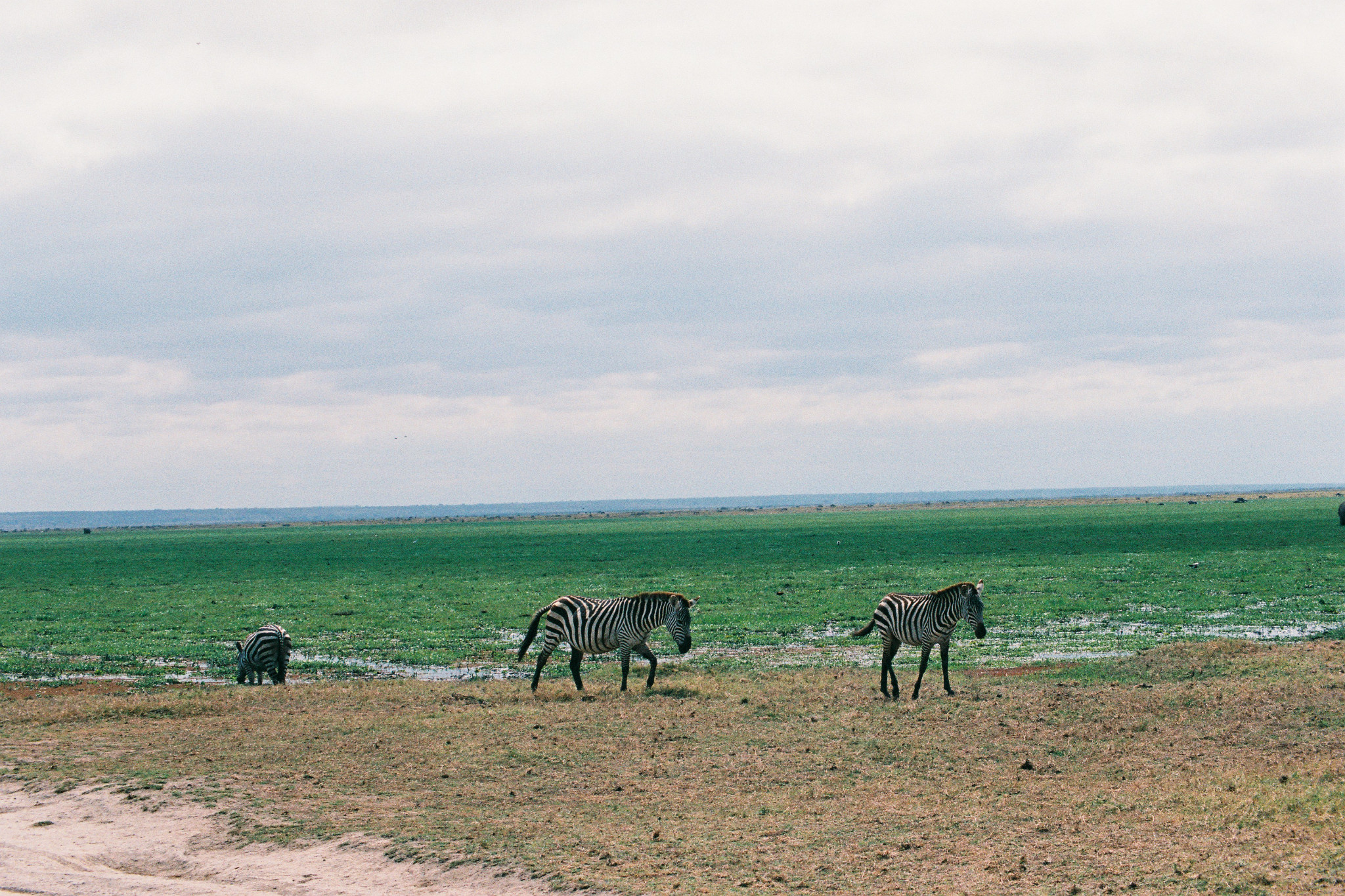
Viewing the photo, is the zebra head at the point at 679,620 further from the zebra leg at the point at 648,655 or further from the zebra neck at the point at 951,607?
the zebra neck at the point at 951,607

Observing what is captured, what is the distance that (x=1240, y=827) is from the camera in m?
10.5

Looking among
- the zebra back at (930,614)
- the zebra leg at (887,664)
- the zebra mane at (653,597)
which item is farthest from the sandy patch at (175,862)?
the zebra back at (930,614)

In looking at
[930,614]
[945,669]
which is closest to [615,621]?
[930,614]

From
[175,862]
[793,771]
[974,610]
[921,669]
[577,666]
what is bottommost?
[175,862]

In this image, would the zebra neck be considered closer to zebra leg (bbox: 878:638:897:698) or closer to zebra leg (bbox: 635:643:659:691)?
zebra leg (bbox: 878:638:897:698)

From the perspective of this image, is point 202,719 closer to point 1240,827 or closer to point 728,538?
point 1240,827

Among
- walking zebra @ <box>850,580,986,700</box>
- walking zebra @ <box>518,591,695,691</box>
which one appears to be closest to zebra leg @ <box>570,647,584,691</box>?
walking zebra @ <box>518,591,695,691</box>

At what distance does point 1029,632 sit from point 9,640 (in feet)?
86.0

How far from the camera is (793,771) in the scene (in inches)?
535

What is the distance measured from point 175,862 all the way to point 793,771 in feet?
22.0

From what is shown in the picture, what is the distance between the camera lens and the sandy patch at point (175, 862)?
10016 millimetres

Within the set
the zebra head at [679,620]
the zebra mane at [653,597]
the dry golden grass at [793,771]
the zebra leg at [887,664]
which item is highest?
the zebra mane at [653,597]

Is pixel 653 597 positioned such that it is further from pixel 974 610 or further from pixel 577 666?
pixel 974 610

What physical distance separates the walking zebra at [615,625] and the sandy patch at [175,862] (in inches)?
322
